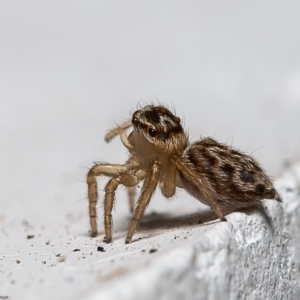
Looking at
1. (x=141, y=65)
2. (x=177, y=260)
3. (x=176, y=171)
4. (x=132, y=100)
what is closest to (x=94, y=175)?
(x=176, y=171)

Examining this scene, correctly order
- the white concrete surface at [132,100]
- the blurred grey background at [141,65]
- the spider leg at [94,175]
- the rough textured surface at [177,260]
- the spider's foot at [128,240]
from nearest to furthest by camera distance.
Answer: the rough textured surface at [177,260]
the spider's foot at [128,240]
the white concrete surface at [132,100]
the spider leg at [94,175]
the blurred grey background at [141,65]

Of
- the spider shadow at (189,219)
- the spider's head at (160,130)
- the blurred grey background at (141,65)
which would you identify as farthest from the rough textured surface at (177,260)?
the blurred grey background at (141,65)

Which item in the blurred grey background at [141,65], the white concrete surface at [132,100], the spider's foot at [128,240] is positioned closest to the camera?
the spider's foot at [128,240]

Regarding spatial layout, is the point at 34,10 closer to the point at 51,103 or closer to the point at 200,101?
the point at 51,103

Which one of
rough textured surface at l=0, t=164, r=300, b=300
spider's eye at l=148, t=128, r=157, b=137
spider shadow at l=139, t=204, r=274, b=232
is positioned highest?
spider's eye at l=148, t=128, r=157, b=137

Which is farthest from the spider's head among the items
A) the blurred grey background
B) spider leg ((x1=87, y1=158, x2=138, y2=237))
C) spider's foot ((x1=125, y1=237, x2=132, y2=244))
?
the blurred grey background

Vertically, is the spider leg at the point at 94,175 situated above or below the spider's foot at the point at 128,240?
above

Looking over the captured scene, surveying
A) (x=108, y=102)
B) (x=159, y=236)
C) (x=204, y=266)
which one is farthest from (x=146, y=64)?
(x=204, y=266)

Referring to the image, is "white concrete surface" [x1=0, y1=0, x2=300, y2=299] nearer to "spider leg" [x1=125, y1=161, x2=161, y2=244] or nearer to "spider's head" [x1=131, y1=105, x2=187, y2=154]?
"spider leg" [x1=125, y1=161, x2=161, y2=244]

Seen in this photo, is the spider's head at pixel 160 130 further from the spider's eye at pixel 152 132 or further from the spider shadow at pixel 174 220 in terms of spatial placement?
the spider shadow at pixel 174 220
